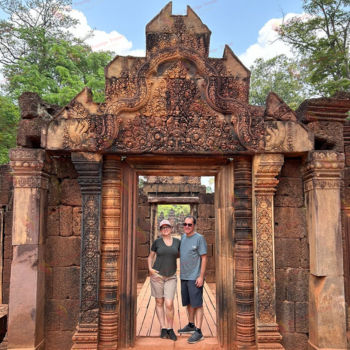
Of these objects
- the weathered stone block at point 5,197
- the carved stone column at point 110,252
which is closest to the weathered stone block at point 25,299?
the carved stone column at point 110,252

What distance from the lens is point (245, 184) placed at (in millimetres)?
4328

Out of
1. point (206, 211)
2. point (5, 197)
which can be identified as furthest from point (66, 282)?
point (206, 211)

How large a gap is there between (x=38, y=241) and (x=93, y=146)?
52.5 inches

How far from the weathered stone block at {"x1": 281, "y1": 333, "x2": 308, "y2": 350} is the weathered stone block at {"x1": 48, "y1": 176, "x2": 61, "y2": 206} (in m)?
3.41

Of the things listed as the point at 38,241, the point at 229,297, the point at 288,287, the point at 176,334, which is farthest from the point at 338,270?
the point at 38,241

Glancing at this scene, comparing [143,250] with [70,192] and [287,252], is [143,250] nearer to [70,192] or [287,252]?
[70,192]

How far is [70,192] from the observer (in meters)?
4.32

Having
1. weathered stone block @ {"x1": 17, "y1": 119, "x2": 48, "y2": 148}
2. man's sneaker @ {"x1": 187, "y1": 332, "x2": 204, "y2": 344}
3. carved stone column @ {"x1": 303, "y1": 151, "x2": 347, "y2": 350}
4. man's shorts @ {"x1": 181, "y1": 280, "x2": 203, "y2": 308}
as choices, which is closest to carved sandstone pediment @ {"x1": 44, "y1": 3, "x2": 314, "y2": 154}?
weathered stone block @ {"x1": 17, "y1": 119, "x2": 48, "y2": 148}

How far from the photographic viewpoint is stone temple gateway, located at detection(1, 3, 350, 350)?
4.03m

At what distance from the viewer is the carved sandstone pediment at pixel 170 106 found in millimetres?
4086

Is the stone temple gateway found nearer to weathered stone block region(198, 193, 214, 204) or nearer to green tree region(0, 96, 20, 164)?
weathered stone block region(198, 193, 214, 204)

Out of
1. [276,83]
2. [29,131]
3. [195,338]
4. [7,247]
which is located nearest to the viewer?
[29,131]

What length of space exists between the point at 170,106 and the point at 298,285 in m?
2.83

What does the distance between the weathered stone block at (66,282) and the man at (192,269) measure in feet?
4.78
